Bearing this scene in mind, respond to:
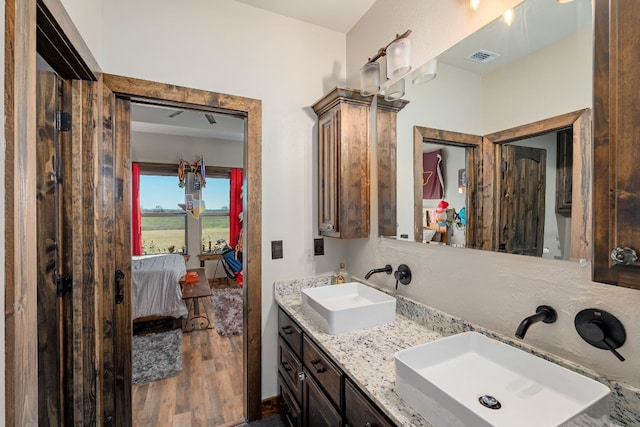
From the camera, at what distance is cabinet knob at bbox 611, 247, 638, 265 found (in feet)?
1.82

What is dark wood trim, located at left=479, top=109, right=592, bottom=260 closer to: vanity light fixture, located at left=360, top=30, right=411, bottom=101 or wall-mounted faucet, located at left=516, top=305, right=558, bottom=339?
wall-mounted faucet, located at left=516, top=305, right=558, bottom=339

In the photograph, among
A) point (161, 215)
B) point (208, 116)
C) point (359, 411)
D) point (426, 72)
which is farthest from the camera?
point (161, 215)

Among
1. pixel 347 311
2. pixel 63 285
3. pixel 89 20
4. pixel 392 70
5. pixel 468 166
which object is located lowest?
pixel 347 311

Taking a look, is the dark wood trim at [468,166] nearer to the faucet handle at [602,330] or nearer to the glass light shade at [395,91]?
the glass light shade at [395,91]

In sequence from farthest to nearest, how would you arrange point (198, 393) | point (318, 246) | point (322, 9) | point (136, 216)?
point (136, 216)
point (198, 393)
point (318, 246)
point (322, 9)

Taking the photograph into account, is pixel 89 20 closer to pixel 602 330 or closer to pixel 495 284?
pixel 495 284

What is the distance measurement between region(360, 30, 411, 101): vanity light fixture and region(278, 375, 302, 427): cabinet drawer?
74.5 inches

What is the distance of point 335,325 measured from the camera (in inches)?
53.7

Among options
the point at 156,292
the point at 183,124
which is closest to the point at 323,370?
the point at 156,292

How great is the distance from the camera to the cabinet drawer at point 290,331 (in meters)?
1.59

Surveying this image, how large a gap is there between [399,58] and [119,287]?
80.6 inches

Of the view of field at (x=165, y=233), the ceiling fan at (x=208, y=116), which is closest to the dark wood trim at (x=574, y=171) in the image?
the ceiling fan at (x=208, y=116)

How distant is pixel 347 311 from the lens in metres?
1.39

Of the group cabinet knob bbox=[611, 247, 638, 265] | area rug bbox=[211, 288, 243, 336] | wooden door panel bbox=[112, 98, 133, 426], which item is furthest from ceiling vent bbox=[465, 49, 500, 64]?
area rug bbox=[211, 288, 243, 336]
